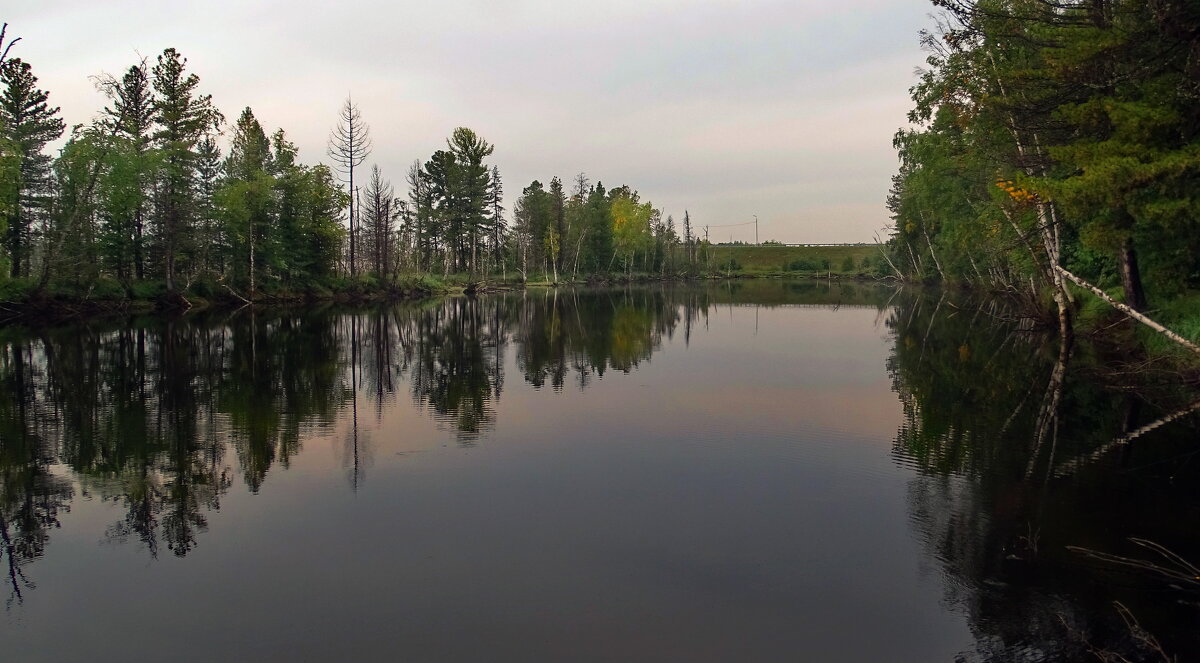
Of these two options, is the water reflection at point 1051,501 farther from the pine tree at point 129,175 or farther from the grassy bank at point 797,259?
the grassy bank at point 797,259

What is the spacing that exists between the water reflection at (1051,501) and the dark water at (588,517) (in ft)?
0.14

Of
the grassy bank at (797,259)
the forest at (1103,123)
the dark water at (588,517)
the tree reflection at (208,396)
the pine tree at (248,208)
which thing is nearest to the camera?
the dark water at (588,517)

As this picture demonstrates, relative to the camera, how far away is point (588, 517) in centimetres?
830

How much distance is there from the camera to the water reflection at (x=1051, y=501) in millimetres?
5855

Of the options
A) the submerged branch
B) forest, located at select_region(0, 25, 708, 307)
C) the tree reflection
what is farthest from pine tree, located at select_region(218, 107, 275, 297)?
the submerged branch

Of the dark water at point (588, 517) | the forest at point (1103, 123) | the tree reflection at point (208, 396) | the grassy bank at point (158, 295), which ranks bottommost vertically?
the dark water at point (588, 517)

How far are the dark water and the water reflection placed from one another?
0.04 m

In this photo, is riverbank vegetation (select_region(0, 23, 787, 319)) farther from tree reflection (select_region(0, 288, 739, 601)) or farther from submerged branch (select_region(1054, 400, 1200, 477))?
submerged branch (select_region(1054, 400, 1200, 477))

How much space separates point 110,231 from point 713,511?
43.5 metres

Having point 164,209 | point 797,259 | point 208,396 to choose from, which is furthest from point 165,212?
point 797,259

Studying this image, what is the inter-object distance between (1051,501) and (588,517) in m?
5.38

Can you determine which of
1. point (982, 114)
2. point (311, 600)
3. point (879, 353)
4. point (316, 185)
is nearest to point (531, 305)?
point (316, 185)

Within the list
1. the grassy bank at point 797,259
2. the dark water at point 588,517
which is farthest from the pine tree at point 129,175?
the grassy bank at point 797,259

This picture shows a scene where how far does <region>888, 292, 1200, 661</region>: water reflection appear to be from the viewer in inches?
231
